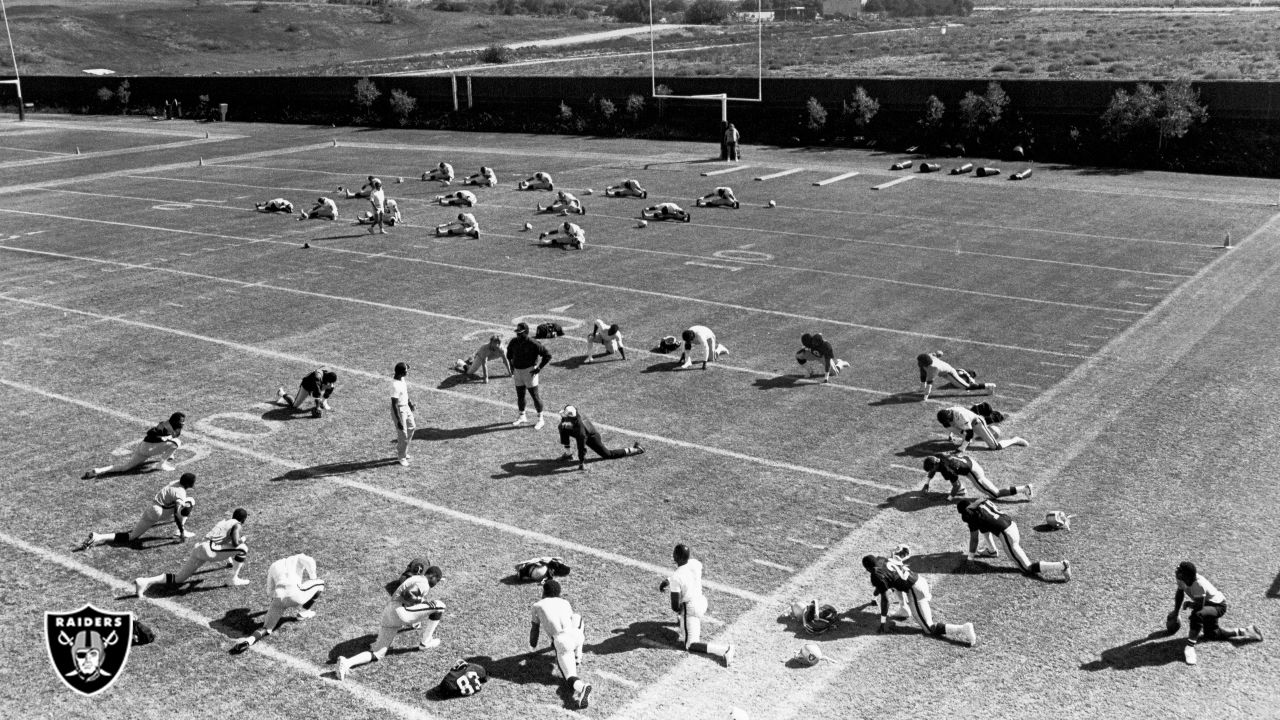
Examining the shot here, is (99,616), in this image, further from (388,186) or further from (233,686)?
(388,186)

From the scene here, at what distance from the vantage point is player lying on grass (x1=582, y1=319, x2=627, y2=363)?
2619 centimetres

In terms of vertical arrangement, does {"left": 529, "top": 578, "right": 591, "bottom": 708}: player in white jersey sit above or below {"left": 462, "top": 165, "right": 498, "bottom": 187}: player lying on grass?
below

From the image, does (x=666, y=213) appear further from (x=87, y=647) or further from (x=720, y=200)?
(x=87, y=647)

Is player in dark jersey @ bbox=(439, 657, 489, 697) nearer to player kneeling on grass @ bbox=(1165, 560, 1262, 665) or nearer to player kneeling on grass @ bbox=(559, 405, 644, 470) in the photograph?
player kneeling on grass @ bbox=(559, 405, 644, 470)

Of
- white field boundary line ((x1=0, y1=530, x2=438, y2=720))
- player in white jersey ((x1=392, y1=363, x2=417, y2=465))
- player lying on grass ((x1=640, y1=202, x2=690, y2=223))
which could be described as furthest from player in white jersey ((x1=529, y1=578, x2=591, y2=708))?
player lying on grass ((x1=640, y1=202, x2=690, y2=223))

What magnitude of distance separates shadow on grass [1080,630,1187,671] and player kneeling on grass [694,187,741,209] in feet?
98.8

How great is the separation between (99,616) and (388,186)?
37775mm

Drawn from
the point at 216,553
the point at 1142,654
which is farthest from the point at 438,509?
the point at 1142,654

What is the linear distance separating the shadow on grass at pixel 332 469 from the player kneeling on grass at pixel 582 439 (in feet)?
9.99

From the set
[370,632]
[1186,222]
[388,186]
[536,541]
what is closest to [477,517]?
[536,541]

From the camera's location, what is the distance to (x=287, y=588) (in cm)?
1518

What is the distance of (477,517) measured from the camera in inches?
734

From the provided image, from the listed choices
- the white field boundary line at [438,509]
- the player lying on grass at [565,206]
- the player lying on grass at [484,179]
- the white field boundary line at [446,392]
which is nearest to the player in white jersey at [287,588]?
the white field boundary line at [438,509]

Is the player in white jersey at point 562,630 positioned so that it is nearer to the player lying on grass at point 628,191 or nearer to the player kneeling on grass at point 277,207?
the player lying on grass at point 628,191
